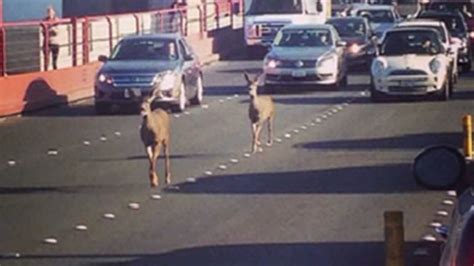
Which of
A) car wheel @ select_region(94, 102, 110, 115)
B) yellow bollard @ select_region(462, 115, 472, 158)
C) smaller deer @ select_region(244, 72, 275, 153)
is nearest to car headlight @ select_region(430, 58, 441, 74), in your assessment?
car wheel @ select_region(94, 102, 110, 115)

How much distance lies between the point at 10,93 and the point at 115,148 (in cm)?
728

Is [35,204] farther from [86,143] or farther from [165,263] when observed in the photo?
[86,143]

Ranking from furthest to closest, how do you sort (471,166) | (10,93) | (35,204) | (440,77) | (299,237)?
(440,77)
(10,93)
(35,204)
(299,237)
(471,166)

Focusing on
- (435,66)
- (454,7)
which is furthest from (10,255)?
(454,7)

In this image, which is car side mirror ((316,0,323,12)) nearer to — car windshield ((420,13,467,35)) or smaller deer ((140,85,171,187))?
car windshield ((420,13,467,35))

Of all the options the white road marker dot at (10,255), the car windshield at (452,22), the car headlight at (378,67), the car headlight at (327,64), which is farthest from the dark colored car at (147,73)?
the white road marker dot at (10,255)

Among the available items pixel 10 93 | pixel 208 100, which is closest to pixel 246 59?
pixel 208 100

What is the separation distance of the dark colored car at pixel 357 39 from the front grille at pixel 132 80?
1303cm

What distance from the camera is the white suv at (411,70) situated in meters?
31.7

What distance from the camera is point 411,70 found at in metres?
31.7

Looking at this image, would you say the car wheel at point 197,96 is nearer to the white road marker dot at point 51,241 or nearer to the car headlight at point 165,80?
the car headlight at point 165,80

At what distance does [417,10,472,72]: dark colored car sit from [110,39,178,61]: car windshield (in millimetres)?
11679

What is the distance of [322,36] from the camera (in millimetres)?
36500

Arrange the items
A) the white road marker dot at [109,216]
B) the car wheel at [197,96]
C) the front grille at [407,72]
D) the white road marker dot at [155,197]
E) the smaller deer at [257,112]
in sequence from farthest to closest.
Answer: the front grille at [407,72] < the car wheel at [197,96] < the smaller deer at [257,112] < the white road marker dot at [155,197] < the white road marker dot at [109,216]
